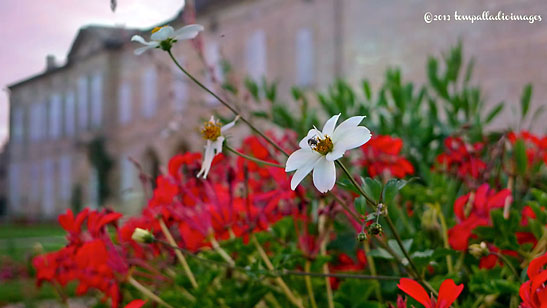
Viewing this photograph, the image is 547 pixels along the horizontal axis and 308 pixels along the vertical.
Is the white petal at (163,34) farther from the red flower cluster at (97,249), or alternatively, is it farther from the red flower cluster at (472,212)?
the red flower cluster at (472,212)

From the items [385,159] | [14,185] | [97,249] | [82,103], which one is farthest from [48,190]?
[97,249]

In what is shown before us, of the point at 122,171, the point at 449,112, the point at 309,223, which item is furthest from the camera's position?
the point at 122,171

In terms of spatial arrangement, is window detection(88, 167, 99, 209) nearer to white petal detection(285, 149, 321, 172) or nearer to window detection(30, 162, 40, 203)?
window detection(30, 162, 40, 203)

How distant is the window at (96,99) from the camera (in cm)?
1677

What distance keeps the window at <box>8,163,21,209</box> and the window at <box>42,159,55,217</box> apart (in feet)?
7.26

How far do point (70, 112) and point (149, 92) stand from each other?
225 inches

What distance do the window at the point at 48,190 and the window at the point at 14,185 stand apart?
2211 mm

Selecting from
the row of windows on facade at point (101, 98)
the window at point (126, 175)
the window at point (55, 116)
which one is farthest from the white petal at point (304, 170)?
the window at point (55, 116)

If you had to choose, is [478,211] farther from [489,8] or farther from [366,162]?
[489,8]

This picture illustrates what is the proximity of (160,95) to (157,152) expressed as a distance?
1.56 meters

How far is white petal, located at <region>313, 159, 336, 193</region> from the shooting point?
470 millimetres

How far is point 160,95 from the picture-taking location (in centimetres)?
1355

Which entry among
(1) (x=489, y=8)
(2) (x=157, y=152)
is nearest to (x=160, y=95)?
(2) (x=157, y=152)

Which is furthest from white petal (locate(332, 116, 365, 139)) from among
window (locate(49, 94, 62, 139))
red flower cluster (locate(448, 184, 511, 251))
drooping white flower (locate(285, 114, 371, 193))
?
window (locate(49, 94, 62, 139))
